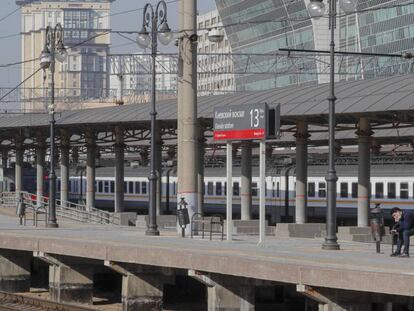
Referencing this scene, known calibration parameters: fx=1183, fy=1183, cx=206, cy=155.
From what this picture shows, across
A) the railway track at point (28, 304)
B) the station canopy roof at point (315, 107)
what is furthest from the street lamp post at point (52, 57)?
the railway track at point (28, 304)

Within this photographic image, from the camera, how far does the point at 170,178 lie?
262ft

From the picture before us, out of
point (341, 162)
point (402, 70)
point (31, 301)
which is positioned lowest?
point (31, 301)

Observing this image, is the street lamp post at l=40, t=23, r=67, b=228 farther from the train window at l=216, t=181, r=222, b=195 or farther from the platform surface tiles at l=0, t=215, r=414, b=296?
the train window at l=216, t=181, r=222, b=195

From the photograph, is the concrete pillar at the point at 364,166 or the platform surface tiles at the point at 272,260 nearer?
the platform surface tiles at the point at 272,260

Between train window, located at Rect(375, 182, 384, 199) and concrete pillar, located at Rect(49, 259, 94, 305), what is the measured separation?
29969 millimetres

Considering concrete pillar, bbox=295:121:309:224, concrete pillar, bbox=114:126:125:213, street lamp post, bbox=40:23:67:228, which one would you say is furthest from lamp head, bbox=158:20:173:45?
concrete pillar, bbox=114:126:125:213

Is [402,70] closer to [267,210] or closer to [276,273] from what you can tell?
[267,210]

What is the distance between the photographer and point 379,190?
2530 inches

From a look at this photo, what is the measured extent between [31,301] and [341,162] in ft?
117

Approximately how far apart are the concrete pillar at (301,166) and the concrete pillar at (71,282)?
817 inches

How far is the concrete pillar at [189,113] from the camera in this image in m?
40.4

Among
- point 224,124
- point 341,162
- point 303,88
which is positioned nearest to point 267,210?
point 341,162

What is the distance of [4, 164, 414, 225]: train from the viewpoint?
206 ft

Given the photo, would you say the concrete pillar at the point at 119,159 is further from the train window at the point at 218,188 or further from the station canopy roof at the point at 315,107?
the train window at the point at 218,188
